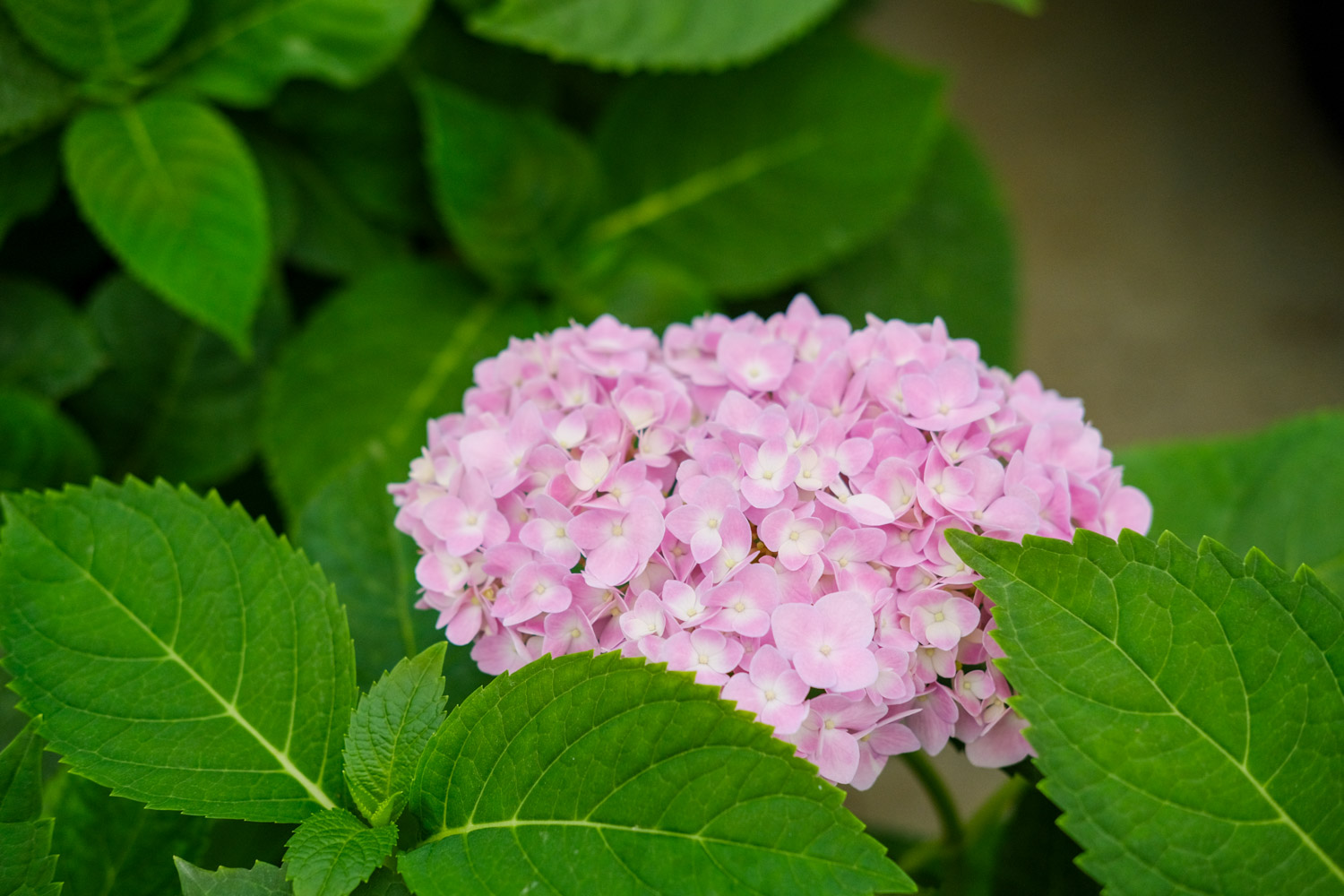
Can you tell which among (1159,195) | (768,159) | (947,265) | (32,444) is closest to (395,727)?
(32,444)

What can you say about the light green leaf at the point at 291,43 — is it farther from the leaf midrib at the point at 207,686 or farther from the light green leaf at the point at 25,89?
the leaf midrib at the point at 207,686

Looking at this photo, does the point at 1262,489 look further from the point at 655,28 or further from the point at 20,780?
the point at 20,780

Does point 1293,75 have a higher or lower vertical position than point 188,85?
higher

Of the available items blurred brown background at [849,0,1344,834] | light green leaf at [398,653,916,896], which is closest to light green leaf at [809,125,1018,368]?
blurred brown background at [849,0,1344,834]

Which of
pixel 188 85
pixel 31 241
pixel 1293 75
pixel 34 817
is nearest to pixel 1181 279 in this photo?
pixel 1293 75

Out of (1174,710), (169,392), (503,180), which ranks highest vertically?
(1174,710)

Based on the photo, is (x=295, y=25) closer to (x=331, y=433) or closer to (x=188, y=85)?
(x=188, y=85)
